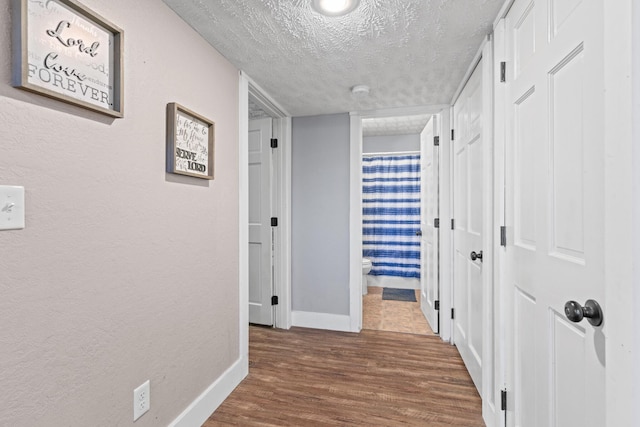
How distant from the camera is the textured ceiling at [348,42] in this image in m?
1.50

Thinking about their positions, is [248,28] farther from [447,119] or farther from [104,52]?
[447,119]

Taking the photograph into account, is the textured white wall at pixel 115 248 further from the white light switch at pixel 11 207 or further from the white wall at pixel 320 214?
the white wall at pixel 320 214

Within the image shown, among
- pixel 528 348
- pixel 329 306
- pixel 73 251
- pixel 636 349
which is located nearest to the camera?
pixel 636 349

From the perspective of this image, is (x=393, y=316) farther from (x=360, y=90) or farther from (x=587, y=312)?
(x=587, y=312)

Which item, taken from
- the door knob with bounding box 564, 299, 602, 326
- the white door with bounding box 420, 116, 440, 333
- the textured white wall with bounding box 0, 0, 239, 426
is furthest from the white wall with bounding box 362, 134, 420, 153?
the door knob with bounding box 564, 299, 602, 326

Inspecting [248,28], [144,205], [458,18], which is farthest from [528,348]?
[248,28]

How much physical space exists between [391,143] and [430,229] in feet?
6.44

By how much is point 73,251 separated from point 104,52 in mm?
708

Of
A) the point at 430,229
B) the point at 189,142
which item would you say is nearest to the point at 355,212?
the point at 430,229

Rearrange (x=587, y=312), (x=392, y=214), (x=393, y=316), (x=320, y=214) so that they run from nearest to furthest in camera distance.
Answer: (x=587, y=312)
(x=320, y=214)
(x=393, y=316)
(x=392, y=214)

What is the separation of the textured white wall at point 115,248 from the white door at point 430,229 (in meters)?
1.93

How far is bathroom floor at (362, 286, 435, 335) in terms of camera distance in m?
3.12

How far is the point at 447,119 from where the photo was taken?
281 centimetres

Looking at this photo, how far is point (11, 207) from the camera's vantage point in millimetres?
882
